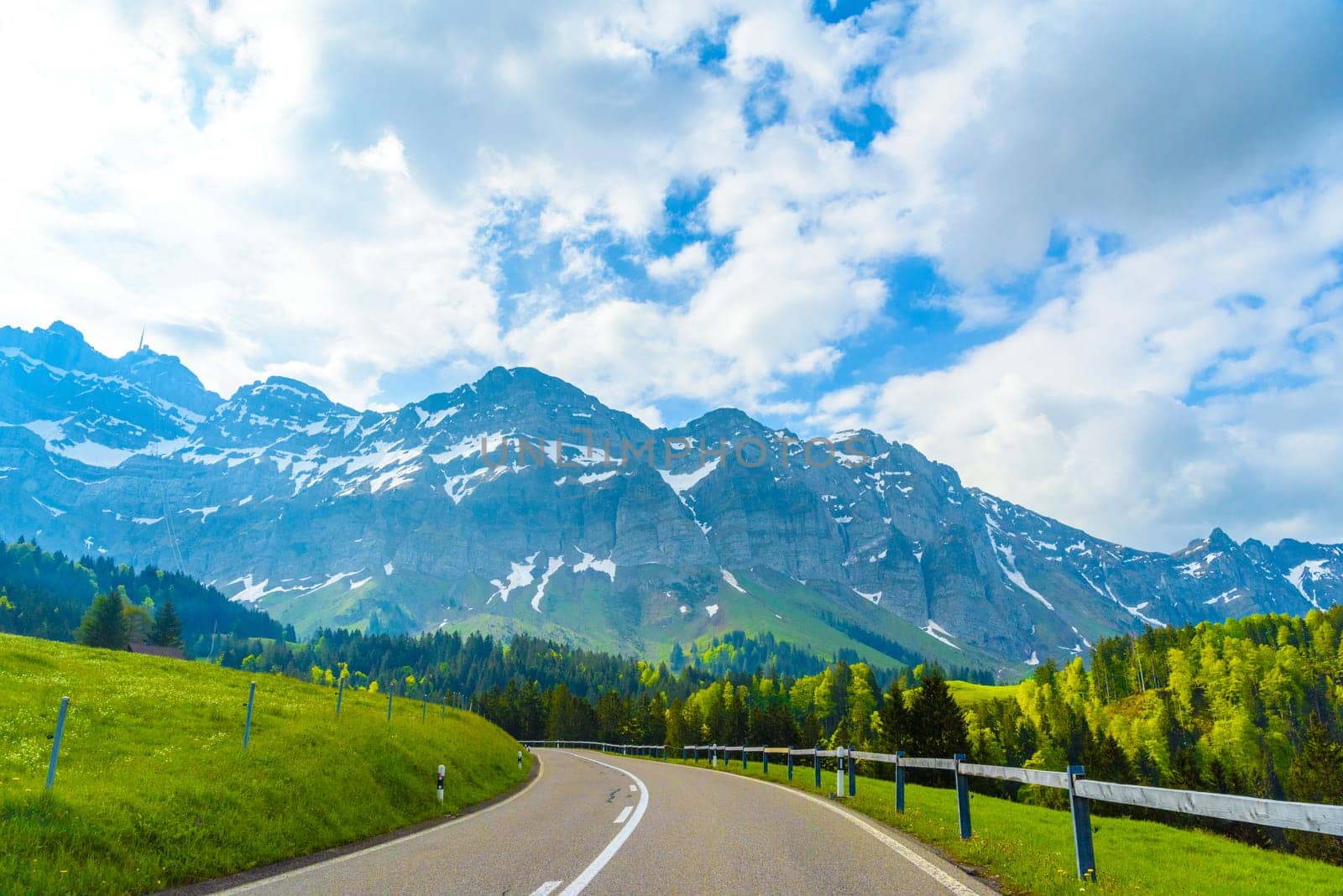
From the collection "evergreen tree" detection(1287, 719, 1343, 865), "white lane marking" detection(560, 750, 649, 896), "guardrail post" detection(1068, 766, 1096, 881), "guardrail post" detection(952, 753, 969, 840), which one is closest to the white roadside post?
"white lane marking" detection(560, 750, 649, 896)

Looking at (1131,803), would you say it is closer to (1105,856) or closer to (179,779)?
(1105,856)

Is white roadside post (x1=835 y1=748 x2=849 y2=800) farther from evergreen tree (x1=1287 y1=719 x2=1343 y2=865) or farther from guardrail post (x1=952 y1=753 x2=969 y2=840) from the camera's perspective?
evergreen tree (x1=1287 y1=719 x2=1343 y2=865)

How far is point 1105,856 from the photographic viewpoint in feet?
40.5

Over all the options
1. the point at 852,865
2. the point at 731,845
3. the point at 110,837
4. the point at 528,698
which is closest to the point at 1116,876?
the point at 852,865

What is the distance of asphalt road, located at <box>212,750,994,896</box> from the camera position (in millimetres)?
8492

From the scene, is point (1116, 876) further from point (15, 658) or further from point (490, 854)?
point (15, 658)

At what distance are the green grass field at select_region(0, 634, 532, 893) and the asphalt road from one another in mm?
1292

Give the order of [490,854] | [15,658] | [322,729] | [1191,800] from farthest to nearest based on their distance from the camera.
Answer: [15,658] → [322,729] → [490,854] → [1191,800]

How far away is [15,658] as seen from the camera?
68.8 feet

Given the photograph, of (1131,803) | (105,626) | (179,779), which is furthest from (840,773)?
(105,626)

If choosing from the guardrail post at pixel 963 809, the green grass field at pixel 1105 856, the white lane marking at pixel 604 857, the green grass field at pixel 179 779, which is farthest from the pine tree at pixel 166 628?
the guardrail post at pixel 963 809

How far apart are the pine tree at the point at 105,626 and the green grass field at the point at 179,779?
3357 inches

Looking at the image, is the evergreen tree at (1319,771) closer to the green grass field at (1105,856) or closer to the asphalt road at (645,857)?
the green grass field at (1105,856)

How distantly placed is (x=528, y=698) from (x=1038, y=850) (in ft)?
383
